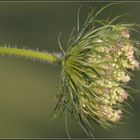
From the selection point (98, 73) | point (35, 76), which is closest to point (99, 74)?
point (98, 73)

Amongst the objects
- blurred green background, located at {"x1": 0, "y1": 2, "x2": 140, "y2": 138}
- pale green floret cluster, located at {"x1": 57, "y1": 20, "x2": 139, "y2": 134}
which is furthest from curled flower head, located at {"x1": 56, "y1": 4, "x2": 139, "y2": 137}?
blurred green background, located at {"x1": 0, "y1": 2, "x2": 140, "y2": 138}

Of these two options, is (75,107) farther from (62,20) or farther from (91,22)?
(62,20)

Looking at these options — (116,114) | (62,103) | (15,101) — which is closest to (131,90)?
(116,114)

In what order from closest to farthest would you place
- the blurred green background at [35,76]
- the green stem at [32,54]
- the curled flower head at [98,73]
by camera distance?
the green stem at [32,54], the curled flower head at [98,73], the blurred green background at [35,76]

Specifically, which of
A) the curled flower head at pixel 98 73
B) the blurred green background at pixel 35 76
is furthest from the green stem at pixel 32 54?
the blurred green background at pixel 35 76

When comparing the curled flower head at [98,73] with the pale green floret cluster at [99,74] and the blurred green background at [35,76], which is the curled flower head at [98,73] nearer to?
the pale green floret cluster at [99,74]

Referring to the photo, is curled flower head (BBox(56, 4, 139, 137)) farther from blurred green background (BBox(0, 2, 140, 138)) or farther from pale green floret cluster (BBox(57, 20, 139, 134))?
blurred green background (BBox(0, 2, 140, 138))

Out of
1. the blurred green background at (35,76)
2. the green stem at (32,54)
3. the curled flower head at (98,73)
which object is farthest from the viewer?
the blurred green background at (35,76)
